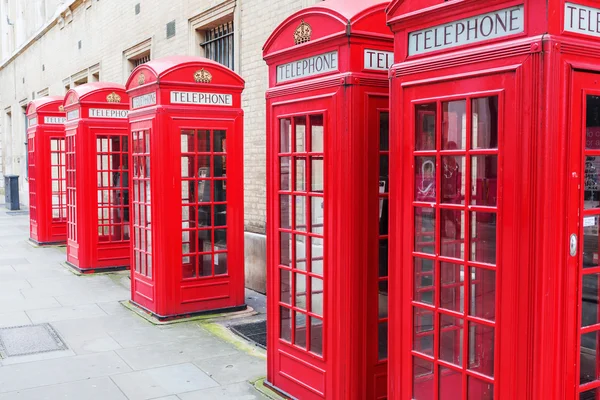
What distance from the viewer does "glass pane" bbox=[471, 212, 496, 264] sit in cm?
300

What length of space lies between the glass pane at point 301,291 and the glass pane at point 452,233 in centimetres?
150

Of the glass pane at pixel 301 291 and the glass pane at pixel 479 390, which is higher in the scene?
the glass pane at pixel 301 291

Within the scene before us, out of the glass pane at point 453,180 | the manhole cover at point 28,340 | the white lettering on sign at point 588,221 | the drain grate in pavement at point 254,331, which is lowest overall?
the manhole cover at point 28,340

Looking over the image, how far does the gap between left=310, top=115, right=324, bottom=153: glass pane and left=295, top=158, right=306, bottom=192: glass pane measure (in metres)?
0.17

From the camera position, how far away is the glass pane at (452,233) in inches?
125

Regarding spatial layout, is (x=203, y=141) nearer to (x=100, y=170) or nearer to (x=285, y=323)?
(x=285, y=323)

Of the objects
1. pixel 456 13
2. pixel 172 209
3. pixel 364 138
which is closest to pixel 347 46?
pixel 364 138

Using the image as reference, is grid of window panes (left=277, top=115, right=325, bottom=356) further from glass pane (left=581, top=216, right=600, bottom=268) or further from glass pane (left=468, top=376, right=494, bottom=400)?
glass pane (left=581, top=216, right=600, bottom=268)

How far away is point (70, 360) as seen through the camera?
5723 millimetres

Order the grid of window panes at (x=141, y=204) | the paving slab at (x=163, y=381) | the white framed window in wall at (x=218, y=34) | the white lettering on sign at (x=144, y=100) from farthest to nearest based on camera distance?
the white framed window in wall at (x=218, y=34)
the grid of window panes at (x=141, y=204)
the white lettering on sign at (x=144, y=100)
the paving slab at (x=163, y=381)

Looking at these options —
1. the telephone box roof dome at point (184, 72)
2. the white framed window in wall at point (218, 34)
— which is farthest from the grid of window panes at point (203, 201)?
the white framed window in wall at point (218, 34)

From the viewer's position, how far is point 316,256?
172 inches

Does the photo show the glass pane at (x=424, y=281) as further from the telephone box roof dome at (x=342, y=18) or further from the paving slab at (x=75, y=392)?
the paving slab at (x=75, y=392)

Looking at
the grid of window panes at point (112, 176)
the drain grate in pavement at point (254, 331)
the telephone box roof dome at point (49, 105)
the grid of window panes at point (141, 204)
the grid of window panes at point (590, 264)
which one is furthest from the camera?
the telephone box roof dome at point (49, 105)
